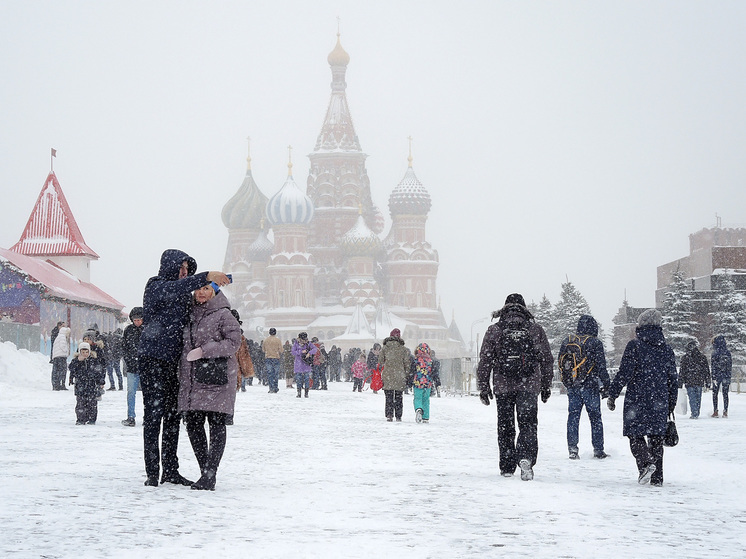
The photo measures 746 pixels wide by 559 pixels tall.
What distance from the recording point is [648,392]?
975cm

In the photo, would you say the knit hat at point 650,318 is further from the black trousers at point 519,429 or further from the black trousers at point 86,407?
the black trousers at point 86,407

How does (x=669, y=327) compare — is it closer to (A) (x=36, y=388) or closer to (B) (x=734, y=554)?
(A) (x=36, y=388)

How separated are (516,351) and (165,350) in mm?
3067

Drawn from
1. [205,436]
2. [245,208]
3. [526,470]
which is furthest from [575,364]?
[245,208]

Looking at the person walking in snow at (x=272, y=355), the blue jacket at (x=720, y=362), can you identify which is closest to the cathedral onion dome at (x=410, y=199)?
the person walking in snow at (x=272, y=355)

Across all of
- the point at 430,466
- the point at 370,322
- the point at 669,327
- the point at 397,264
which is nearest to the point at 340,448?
the point at 430,466

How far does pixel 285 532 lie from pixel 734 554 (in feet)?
7.83

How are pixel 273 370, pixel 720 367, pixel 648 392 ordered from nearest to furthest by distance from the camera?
1. pixel 648 392
2. pixel 720 367
3. pixel 273 370

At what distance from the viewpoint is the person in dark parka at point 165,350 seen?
27.9ft

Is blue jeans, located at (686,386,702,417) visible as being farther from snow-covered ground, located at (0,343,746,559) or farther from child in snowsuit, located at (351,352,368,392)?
child in snowsuit, located at (351,352,368,392)

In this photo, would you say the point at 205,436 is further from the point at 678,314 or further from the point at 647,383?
the point at 678,314

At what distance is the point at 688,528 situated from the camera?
7.01 meters

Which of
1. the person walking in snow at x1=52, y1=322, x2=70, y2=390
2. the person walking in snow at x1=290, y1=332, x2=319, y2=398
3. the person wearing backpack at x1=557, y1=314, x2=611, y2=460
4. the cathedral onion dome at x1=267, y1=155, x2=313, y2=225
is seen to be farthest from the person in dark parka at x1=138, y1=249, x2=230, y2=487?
the cathedral onion dome at x1=267, y1=155, x2=313, y2=225

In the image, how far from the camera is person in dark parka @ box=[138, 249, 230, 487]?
8.52 metres
